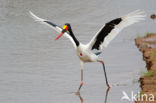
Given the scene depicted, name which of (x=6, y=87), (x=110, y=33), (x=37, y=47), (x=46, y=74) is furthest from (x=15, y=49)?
(x=110, y=33)

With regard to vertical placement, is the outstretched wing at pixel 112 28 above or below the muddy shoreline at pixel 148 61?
above

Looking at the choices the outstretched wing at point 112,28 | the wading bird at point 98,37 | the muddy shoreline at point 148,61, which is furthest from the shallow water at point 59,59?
the outstretched wing at point 112,28

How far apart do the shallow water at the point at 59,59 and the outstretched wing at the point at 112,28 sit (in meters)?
0.95

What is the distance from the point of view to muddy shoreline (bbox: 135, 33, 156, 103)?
359 inches

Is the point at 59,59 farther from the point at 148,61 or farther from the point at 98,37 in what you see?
the point at 98,37

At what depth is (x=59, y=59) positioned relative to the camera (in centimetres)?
1334

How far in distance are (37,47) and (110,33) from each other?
5819 mm

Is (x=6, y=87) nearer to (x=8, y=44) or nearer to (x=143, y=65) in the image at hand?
(x=143, y=65)

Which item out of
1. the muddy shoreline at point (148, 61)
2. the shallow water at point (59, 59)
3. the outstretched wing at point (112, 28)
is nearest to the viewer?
the muddy shoreline at point (148, 61)

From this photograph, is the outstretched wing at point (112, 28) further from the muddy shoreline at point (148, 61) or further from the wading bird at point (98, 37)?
the muddy shoreline at point (148, 61)

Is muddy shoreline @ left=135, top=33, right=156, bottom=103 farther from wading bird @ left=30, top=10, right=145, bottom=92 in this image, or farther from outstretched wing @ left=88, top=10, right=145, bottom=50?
outstretched wing @ left=88, top=10, right=145, bottom=50

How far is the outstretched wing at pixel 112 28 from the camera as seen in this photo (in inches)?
370

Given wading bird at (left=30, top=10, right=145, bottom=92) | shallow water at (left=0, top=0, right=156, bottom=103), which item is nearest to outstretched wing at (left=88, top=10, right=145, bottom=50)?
wading bird at (left=30, top=10, right=145, bottom=92)

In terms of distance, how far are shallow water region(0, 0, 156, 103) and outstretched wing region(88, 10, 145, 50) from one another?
948mm
